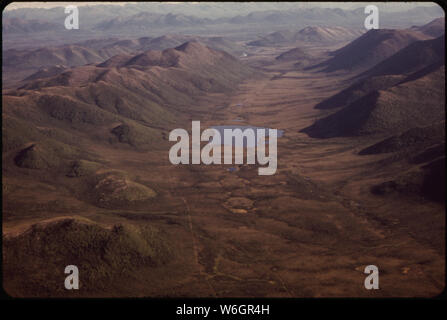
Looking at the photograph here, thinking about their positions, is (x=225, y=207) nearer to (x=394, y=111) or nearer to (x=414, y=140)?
(x=414, y=140)

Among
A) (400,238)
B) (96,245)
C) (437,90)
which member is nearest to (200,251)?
(96,245)

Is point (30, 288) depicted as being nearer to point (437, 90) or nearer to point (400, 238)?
point (400, 238)

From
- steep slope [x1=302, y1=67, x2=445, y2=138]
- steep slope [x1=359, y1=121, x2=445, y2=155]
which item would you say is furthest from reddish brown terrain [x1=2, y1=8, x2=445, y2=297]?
steep slope [x1=302, y1=67, x2=445, y2=138]

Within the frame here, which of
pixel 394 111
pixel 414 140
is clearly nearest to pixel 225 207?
pixel 414 140

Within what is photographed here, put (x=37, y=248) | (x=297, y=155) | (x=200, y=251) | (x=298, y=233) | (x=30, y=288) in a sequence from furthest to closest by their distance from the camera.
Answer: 1. (x=297, y=155)
2. (x=298, y=233)
3. (x=200, y=251)
4. (x=37, y=248)
5. (x=30, y=288)

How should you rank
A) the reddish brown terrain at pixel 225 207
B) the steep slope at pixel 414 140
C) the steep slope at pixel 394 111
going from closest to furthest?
1. the reddish brown terrain at pixel 225 207
2. the steep slope at pixel 414 140
3. the steep slope at pixel 394 111

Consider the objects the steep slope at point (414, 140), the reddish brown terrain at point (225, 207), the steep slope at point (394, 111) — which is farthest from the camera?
the steep slope at point (394, 111)

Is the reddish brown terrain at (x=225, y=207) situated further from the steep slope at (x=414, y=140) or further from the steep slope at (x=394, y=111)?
the steep slope at (x=394, y=111)

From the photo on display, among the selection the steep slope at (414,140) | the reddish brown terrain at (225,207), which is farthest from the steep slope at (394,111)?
the steep slope at (414,140)

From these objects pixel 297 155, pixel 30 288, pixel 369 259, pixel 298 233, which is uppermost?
pixel 297 155
